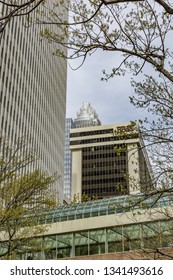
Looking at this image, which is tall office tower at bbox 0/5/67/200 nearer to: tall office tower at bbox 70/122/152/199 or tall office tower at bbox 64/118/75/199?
tall office tower at bbox 70/122/152/199

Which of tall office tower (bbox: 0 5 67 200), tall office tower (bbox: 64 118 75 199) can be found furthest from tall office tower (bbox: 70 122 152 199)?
tall office tower (bbox: 64 118 75 199)

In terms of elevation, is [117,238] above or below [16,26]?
below

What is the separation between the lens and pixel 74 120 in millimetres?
170000

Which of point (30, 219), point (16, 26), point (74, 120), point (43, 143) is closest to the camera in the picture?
point (30, 219)

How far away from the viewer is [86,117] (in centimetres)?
17000

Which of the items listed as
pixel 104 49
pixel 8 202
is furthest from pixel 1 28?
pixel 8 202

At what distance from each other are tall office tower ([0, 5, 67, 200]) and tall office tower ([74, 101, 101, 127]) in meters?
68.1

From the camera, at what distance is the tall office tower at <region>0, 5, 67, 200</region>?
208 ft

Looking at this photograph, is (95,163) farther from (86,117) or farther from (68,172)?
(86,117)

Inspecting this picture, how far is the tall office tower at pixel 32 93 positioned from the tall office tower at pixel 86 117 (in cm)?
6812

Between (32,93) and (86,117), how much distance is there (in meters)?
95.0
